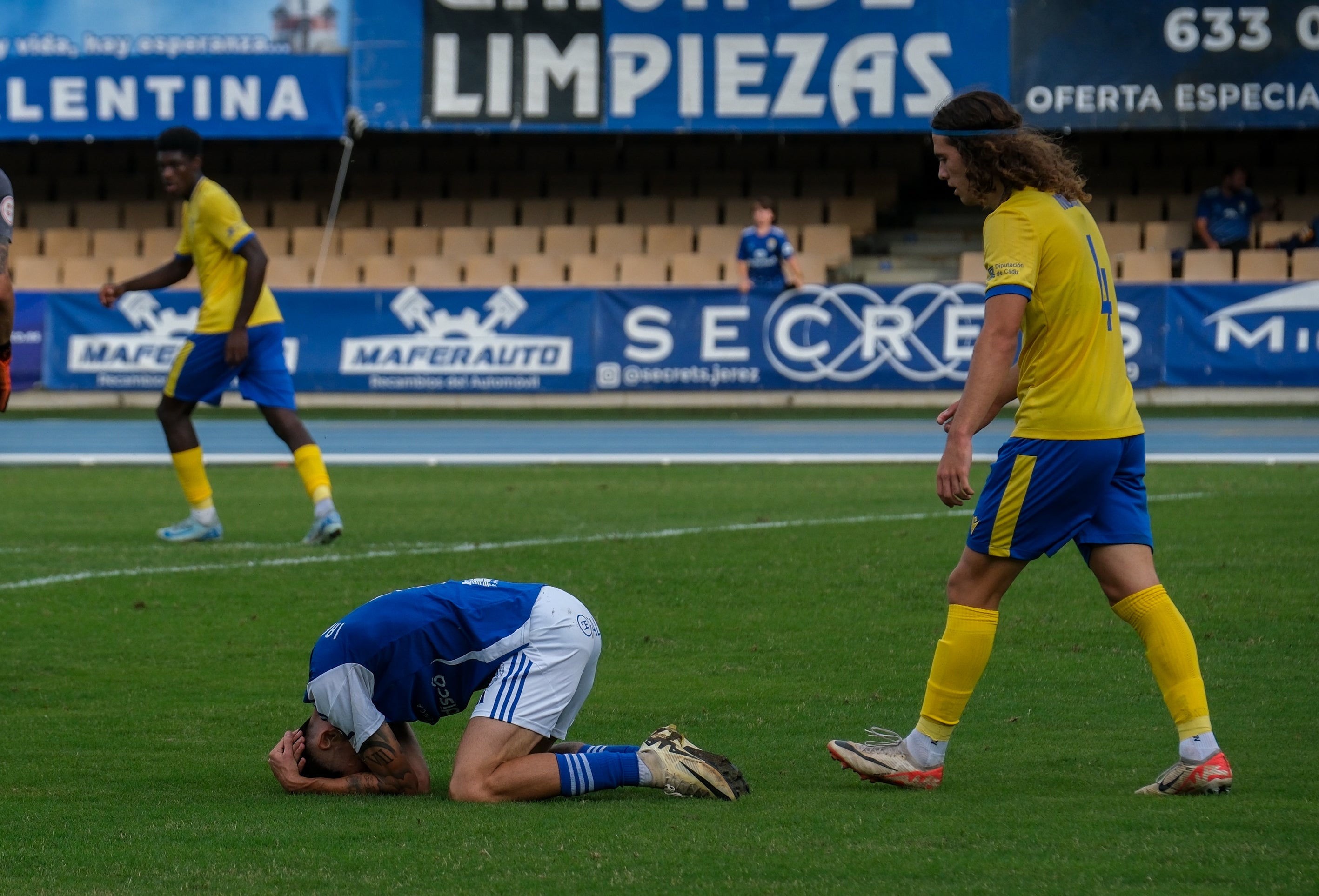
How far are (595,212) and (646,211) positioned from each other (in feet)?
2.71

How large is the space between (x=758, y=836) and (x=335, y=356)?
1681cm

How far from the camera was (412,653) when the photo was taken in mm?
4383

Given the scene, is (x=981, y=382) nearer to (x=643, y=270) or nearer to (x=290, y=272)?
(x=643, y=270)

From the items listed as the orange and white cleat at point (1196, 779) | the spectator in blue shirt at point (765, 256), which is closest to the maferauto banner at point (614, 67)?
the spectator in blue shirt at point (765, 256)

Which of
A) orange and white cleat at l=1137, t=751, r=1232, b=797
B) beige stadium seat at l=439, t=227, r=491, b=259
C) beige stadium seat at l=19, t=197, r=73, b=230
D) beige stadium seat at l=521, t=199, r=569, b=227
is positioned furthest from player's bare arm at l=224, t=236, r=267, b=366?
beige stadium seat at l=19, t=197, r=73, b=230

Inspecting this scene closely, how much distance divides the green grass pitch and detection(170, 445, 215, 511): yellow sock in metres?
0.36

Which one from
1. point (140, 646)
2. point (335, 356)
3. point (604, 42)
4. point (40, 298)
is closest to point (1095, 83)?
point (604, 42)

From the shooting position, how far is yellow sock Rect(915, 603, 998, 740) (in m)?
4.40

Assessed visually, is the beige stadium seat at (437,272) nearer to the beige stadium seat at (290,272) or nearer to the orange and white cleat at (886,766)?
the beige stadium seat at (290,272)

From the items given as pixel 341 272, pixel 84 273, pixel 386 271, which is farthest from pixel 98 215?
pixel 386 271

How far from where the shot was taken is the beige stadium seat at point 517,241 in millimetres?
24031

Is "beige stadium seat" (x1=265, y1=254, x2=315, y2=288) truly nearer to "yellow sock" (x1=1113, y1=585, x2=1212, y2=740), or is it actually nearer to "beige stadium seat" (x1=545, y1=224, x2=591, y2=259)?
"beige stadium seat" (x1=545, y1=224, x2=591, y2=259)

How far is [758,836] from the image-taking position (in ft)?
12.6

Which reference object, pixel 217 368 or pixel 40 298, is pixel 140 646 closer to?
pixel 217 368
